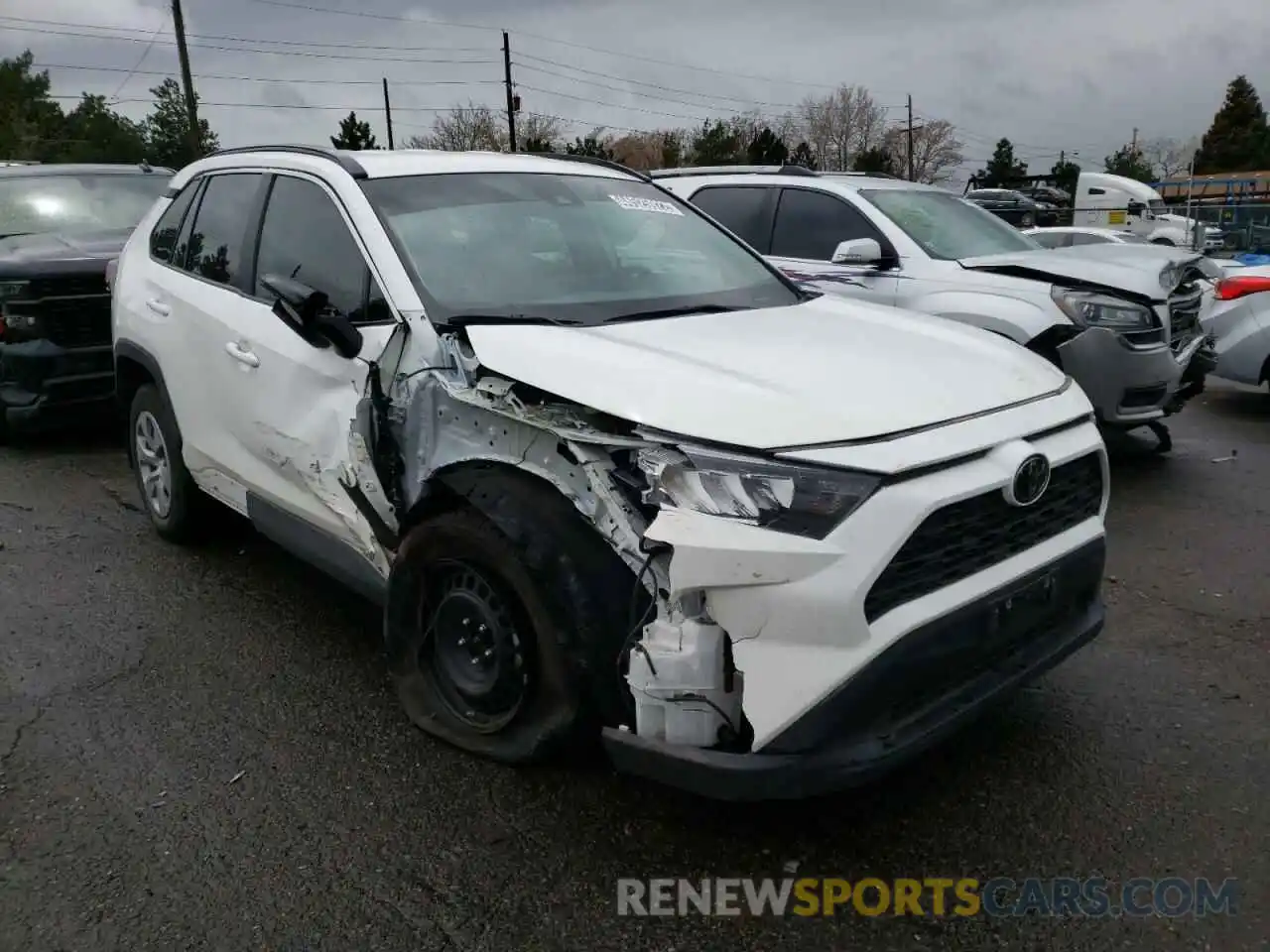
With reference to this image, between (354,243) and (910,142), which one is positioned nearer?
(354,243)

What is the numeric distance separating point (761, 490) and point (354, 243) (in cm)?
188

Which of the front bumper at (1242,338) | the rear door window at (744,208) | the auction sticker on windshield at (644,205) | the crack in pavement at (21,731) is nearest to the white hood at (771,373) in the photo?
the auction sticker on windshield at (644,205)

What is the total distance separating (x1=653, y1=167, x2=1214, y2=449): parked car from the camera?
6.00 metres

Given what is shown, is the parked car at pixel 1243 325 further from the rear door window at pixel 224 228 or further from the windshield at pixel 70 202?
the windshield at pixel 70 202

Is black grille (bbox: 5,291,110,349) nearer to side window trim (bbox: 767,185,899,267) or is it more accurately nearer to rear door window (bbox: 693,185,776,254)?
rear door window (bbox: 693,185,776,254)

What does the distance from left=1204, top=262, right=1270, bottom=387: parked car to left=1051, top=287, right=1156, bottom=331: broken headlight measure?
2397 mm

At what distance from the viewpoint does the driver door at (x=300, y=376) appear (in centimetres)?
347

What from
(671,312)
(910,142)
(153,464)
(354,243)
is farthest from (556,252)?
(910,142)

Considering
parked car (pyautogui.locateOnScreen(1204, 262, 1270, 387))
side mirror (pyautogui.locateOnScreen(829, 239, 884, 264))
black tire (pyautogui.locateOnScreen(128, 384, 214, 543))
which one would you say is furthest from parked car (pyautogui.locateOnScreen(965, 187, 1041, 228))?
black tire (pyautogui.locateOnScreen(128, 384, 214, 543))

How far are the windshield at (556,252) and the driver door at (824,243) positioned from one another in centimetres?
258

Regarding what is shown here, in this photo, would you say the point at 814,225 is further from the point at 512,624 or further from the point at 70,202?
the point at 70,202

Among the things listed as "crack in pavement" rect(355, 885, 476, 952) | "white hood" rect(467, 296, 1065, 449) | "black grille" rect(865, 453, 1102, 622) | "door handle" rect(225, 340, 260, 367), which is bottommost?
"crack in pavement" rect(355, 885, 476, 952)

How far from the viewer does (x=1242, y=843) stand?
9.22 feet

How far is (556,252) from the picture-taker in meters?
3.76
